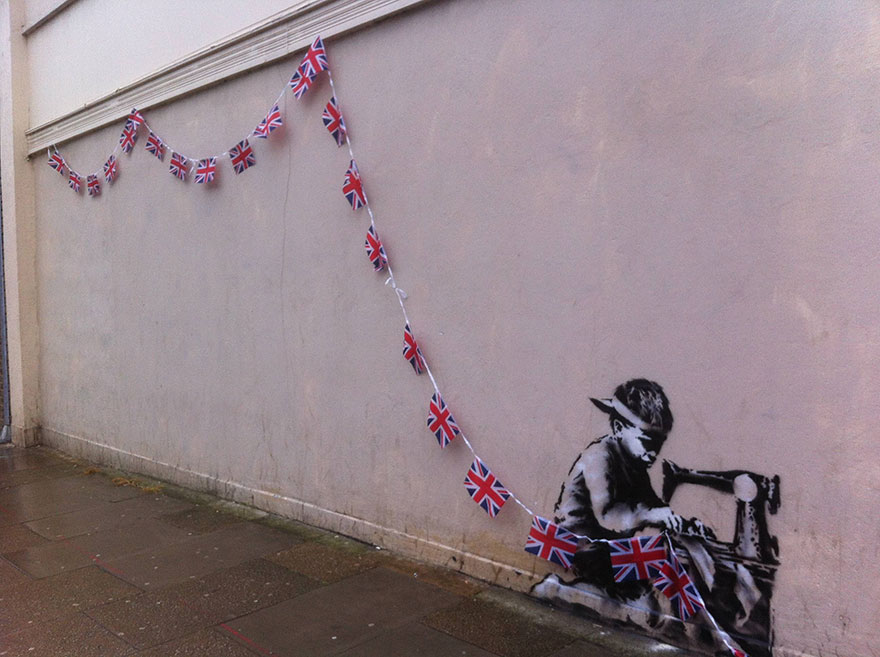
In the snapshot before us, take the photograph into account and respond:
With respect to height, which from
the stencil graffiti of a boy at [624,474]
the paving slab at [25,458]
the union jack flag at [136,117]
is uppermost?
the union jack flag at [136,117]

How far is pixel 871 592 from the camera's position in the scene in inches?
125

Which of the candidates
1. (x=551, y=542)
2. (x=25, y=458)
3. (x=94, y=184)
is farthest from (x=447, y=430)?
(x=25, y=458)

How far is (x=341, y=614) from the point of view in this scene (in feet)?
14.1

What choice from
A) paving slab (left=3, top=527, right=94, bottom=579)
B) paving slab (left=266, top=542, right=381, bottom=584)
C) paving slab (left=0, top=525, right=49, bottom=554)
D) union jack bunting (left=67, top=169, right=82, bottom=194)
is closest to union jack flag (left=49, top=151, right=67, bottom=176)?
union jack bunting (left=67, top=169, right=82, bottom=194)

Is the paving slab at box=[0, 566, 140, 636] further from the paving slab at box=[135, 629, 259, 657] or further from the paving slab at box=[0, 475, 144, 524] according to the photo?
the paving slab at box=[0, 475, 144, 524]

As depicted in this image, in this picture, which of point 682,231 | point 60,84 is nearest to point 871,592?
point 682,231

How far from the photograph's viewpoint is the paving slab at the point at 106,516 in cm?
620

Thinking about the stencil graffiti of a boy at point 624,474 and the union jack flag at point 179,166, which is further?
the union jack flag at point 179,166

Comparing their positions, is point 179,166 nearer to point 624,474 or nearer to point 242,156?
point 242,156

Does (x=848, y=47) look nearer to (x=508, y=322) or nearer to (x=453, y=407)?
(x=508, y=322)

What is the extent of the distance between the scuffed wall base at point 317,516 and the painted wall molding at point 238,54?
341 cm

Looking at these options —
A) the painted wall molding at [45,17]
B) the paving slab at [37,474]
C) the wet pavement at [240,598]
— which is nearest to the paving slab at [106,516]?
the wet pavement at [240,598]

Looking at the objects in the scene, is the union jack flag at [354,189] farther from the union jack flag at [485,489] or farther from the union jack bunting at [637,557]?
the union jack bunting at [637,557]

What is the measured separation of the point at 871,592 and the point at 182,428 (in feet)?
19.3
